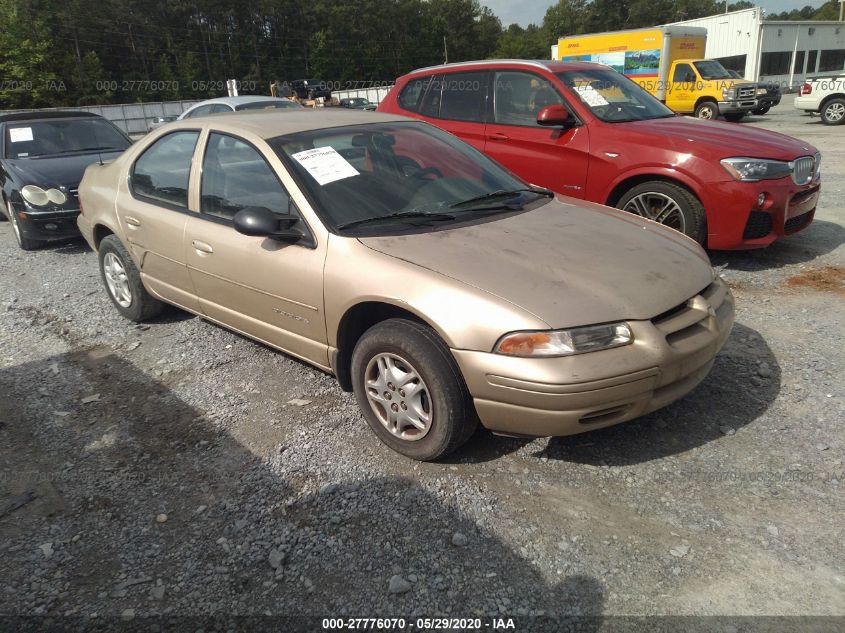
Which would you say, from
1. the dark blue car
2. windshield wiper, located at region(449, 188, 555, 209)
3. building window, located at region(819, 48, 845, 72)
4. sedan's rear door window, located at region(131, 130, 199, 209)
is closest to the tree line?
building window, located at region(819, 48, 845, 72)

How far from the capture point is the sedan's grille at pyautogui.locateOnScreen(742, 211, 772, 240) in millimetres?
5137

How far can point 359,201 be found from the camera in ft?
10.9

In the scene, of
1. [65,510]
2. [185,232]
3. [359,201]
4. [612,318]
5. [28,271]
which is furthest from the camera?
[28,271]

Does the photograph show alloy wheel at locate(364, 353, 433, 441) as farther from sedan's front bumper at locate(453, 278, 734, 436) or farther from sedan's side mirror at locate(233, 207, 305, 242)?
sedan's side mirror at locate(233, 207, 305, 242)

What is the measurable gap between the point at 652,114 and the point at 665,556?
491 centimetres

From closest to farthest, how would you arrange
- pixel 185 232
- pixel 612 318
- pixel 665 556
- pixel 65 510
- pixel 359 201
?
pixel 665 556 → pixel 612 318 → pixel 65 510 → pixel 359 201 → pixel 185 232

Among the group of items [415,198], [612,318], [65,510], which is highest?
[415,198]

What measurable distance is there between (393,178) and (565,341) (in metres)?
1.54

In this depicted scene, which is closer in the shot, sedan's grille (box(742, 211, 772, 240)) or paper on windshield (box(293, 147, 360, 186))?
paper on windshield (box(293, 147, 360, 186))

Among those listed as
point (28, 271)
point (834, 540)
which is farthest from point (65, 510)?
point (28, 271)

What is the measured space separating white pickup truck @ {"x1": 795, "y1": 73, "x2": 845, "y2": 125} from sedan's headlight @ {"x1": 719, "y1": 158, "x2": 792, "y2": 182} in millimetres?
15892

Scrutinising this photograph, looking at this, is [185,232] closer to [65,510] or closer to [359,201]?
[359,201]

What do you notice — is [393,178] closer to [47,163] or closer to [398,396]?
[398,396]

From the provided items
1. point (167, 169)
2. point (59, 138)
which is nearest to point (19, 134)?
point (59, 138)
